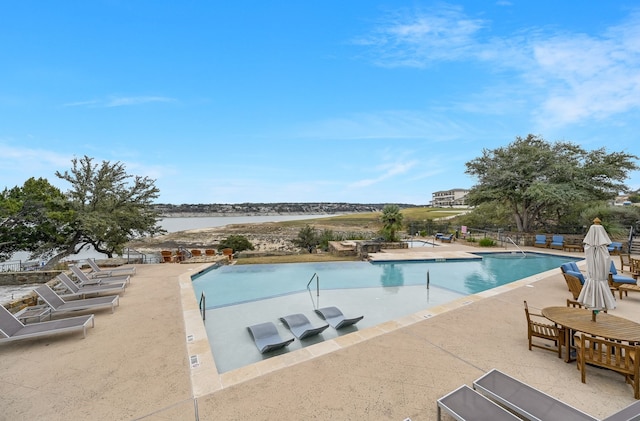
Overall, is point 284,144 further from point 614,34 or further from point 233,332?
point 233,332

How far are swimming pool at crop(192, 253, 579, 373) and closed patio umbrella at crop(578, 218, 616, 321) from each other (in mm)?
3670

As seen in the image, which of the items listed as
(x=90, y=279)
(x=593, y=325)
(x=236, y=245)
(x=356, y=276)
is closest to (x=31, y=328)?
(x=90, y=279)

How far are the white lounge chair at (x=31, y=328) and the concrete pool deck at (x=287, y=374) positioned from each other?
0.24 m

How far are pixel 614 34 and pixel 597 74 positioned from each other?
5.17 ft

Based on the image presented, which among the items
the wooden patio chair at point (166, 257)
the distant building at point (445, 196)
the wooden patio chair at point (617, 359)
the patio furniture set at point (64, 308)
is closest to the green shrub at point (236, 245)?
the wooden patio chair at point (166, 257)

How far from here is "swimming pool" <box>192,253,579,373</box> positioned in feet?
20.6

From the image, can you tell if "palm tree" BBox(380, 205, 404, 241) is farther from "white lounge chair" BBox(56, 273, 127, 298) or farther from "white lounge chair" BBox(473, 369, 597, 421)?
"white lounge chair" BBox(473, 369, 597, 421)

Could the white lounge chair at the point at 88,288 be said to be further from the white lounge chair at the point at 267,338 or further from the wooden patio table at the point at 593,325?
Answer: the wooden patio table at the point at 593,325

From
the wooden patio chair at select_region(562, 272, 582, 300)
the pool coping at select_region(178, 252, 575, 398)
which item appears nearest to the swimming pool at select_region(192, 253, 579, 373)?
the pool coping at select_region(178, 252, 575, 398)

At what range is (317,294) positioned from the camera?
355 inches

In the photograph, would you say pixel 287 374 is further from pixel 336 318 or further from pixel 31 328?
pixel 31 328

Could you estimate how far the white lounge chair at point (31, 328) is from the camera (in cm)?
507

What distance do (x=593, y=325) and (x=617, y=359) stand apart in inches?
24.2

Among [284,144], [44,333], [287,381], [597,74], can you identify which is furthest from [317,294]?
[284,144]
